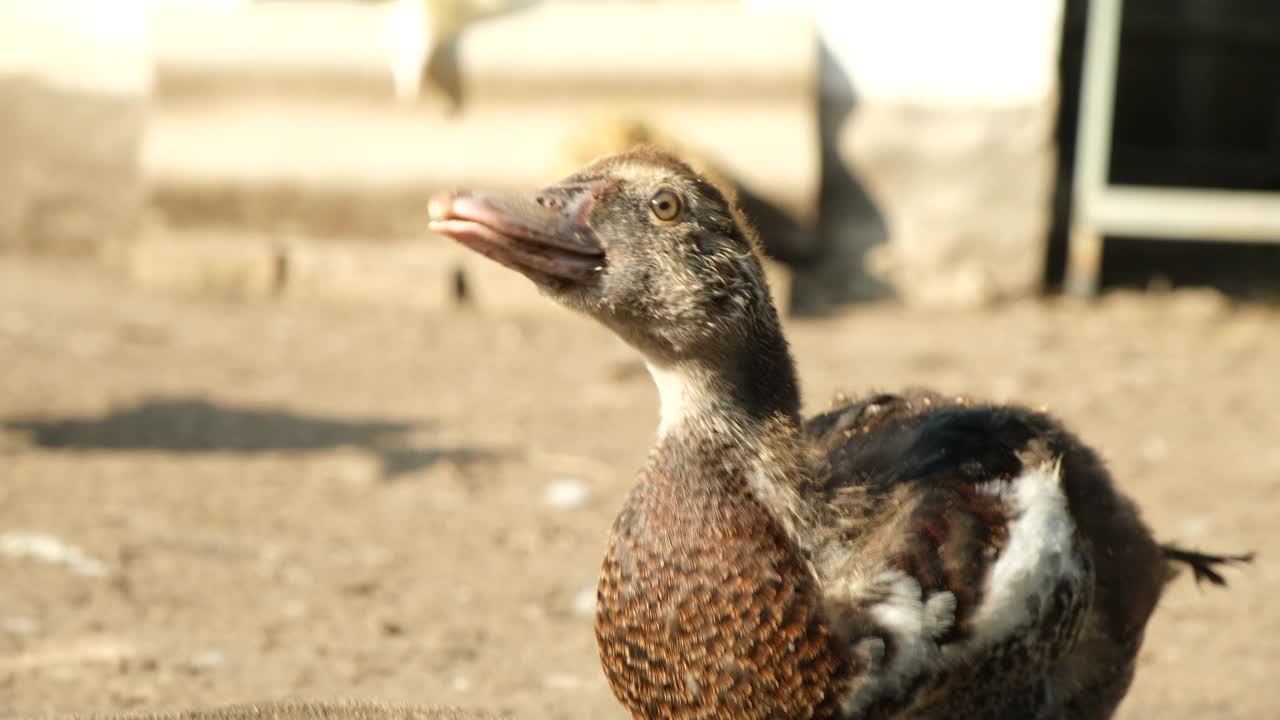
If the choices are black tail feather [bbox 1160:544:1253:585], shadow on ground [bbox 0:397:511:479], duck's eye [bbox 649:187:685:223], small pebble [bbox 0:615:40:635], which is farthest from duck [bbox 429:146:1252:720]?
shadow on ground [bbox 0:397:511:479]

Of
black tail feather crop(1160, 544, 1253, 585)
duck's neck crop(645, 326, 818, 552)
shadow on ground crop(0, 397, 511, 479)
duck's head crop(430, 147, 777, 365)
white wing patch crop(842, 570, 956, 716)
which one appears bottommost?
shadow on ground crop(0, 397, 511, 479)

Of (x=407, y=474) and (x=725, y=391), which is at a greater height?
(x=725, y=391)

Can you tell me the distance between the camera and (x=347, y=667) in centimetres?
356

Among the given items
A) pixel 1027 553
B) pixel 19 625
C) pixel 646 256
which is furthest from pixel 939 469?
pixel 19 625

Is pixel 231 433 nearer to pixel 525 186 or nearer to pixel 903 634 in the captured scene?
pixel 525 186

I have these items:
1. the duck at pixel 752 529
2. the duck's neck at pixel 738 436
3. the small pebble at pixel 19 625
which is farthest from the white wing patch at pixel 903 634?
the small pebble at pixel 19 625

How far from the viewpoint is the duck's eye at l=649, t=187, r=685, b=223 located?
7.84ft

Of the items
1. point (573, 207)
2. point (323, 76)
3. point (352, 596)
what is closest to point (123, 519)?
point (352, 596)

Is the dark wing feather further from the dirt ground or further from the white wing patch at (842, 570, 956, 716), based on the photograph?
the dirt ground

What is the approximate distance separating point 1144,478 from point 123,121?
537cm

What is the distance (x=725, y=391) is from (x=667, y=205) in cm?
31

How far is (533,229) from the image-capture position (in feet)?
7.47

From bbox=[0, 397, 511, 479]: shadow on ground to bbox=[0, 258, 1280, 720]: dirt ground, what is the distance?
0.05 feet

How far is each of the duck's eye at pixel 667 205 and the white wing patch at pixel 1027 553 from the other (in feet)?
2.24
